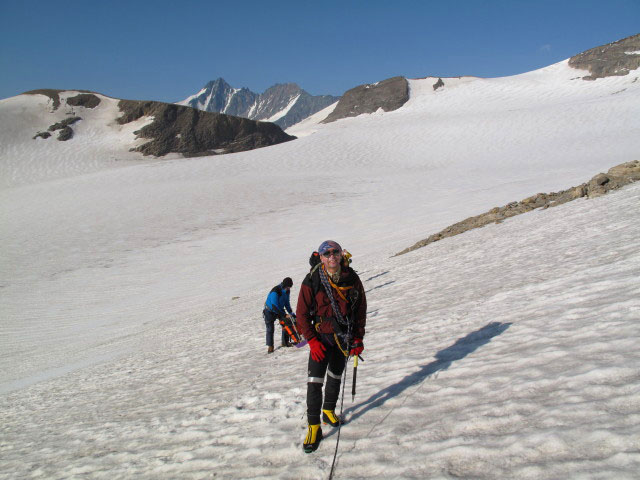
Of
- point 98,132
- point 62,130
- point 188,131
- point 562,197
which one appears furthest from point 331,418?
point 62,130

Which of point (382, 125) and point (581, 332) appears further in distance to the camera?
point (382, 125)

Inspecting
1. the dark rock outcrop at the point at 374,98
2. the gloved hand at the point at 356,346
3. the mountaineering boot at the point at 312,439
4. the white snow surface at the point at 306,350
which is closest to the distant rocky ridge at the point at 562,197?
the white snow surface at the point at 306,350

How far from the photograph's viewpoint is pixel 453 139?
49219 millimetres

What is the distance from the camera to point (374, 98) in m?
90.2

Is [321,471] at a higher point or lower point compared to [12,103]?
lower

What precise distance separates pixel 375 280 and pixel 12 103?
283ft

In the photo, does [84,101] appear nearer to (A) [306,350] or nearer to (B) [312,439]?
(A) [306,350]

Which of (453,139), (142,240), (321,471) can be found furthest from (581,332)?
(453,139)

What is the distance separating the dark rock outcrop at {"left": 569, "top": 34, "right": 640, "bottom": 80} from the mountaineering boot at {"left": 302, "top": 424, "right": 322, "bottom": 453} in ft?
272

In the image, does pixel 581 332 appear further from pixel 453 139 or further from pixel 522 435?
pixel 453 139

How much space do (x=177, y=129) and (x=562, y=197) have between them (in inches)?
2728

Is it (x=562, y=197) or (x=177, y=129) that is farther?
(x=177, y=129)

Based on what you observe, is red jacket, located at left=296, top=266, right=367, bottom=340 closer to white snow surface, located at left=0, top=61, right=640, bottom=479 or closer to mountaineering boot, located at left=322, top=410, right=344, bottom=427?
mountaineering boot, located at left=322, top=410, right=344, bottom=427

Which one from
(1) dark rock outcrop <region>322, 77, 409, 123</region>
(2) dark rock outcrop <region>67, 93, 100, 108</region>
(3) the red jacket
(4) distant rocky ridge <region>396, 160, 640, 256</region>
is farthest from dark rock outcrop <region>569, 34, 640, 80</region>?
(2) dark rock outcrop <region>67, 93, 100, 108</region>
